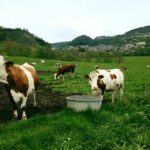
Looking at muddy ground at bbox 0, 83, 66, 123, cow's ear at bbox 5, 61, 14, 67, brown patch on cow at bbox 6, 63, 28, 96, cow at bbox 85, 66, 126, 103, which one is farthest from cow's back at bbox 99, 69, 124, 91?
cow's ear at bbox 5, 61, 14, 67

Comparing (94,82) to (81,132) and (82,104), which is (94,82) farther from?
(81,132)

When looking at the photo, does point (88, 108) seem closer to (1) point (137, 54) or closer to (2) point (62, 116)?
(2) point (62, 116)

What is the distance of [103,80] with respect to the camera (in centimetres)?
1596

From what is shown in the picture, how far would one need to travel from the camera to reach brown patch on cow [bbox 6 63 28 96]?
1249 centimetres

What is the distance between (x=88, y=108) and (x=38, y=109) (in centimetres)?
324

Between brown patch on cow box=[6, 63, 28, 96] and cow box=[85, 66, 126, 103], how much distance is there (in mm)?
3281

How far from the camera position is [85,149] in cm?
851

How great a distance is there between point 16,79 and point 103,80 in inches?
182

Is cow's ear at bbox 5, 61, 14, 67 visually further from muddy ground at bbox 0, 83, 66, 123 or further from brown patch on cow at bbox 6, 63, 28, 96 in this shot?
muddy ground at bbox 0, 83, 66, 123

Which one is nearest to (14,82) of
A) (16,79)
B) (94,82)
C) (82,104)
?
(16,79)

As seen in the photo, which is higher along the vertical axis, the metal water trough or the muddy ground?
the metal water trough

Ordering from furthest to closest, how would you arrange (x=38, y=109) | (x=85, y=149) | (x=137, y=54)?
(x=137, y=54)
(x=38, y=109)
(x=85, y=149)

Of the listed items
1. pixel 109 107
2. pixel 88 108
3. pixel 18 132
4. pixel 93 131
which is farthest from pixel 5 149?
pixel 109 107

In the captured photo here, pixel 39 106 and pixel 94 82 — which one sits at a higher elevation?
pixel 94 82
